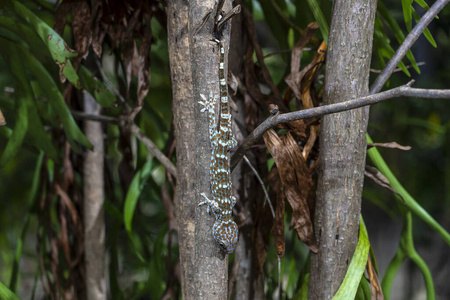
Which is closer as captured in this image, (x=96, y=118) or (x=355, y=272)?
(x=355, y=272)

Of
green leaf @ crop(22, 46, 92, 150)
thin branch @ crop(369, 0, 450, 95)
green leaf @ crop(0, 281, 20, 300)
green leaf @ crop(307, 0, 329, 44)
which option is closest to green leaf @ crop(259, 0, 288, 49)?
green leaf @ crop(307, 0, 329, 44)

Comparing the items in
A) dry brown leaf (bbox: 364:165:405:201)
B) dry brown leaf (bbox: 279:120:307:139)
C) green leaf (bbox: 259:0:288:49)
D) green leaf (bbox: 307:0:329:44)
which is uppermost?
green leaf (bbox: 259:0:288:49)

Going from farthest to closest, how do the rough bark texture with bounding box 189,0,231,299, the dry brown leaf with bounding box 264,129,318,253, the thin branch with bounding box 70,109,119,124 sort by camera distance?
1. the thin branch with bounding box 70,109,119,124
2. the dry brown leaf with bounding box 264,129,318,253
3. the rough bark texture with bounding box 189,0,231,299

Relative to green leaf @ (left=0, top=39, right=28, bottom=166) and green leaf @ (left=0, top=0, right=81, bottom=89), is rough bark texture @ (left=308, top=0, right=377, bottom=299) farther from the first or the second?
green leaf @ (left=0, top=39, right=28, bottom=166)

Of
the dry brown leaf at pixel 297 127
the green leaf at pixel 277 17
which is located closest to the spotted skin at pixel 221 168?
the dry brown leaf at pixel 297 127

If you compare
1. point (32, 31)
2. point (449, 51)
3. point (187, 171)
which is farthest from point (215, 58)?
point (449, 51)

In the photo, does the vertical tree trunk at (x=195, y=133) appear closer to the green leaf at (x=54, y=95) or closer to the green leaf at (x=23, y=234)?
the green leaf at (x=54, y=95)

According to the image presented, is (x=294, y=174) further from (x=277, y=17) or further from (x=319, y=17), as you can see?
(x=277, y=17)

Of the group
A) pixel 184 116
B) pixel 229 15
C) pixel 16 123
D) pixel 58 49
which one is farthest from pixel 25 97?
pixel 229 15
